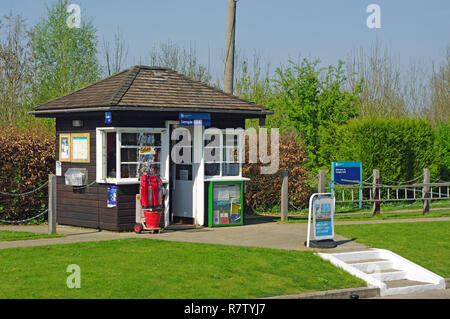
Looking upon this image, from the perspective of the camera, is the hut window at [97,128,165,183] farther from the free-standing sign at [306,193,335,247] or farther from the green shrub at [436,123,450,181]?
the green shrub at [436,123,450,181]

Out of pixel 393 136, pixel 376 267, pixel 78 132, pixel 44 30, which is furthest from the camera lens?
pixel 44 30

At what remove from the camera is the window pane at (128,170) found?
16.4 metres

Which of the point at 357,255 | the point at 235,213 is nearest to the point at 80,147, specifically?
the point at 235,213

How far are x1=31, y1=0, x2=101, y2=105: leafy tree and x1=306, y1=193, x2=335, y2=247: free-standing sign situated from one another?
2147cm

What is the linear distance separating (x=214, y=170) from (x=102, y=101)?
11.2 ft

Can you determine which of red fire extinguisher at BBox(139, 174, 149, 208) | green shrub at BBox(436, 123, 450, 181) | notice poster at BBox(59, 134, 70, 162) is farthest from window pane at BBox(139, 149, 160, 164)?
green shrub at BBox(436, 123, 450, 181)

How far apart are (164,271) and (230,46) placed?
1167cm

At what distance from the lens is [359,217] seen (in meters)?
20.5

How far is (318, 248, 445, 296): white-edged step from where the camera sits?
40.4 feet

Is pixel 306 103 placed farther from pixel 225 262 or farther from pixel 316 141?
pixel 225 262

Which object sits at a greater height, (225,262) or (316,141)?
(316,141)

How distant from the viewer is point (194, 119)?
17.1 metres

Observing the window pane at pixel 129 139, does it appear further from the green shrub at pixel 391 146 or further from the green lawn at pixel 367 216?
the green shrub at pixel 391 146
